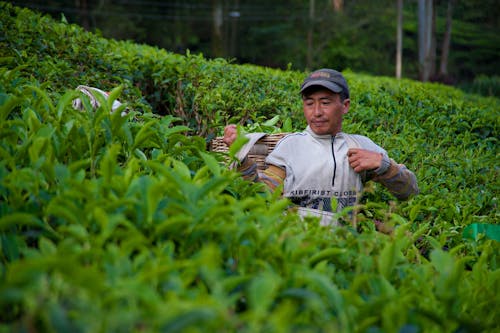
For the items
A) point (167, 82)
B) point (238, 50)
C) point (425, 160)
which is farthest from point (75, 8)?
point (425, 160)

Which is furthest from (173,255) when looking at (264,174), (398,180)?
(398,180)

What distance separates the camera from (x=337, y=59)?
34.5m

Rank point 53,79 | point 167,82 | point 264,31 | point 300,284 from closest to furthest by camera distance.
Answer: point 300,284 < point 53,79 < point 167,82 < point 264,31

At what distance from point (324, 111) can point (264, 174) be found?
0.53m

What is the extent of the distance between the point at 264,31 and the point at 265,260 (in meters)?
33.5

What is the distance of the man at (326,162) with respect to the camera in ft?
10.9

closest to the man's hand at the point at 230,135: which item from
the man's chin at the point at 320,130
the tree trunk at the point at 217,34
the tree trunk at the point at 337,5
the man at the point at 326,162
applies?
the man at the point at 326,162

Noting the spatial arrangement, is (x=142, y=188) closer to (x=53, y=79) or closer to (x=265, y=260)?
(x=265, y=260)

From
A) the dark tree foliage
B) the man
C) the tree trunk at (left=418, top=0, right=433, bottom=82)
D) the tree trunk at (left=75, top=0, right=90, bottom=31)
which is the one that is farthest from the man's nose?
the dark tree foliage

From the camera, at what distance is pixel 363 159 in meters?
3.25

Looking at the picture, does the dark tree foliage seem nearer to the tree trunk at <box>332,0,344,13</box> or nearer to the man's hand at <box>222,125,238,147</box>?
the tree trunk at <box>332,0,344,13</box>

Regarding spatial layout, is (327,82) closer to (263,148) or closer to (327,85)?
(327,85)

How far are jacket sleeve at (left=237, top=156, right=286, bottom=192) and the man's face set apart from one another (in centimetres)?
35

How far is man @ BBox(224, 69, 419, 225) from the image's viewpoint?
332 centimetres
